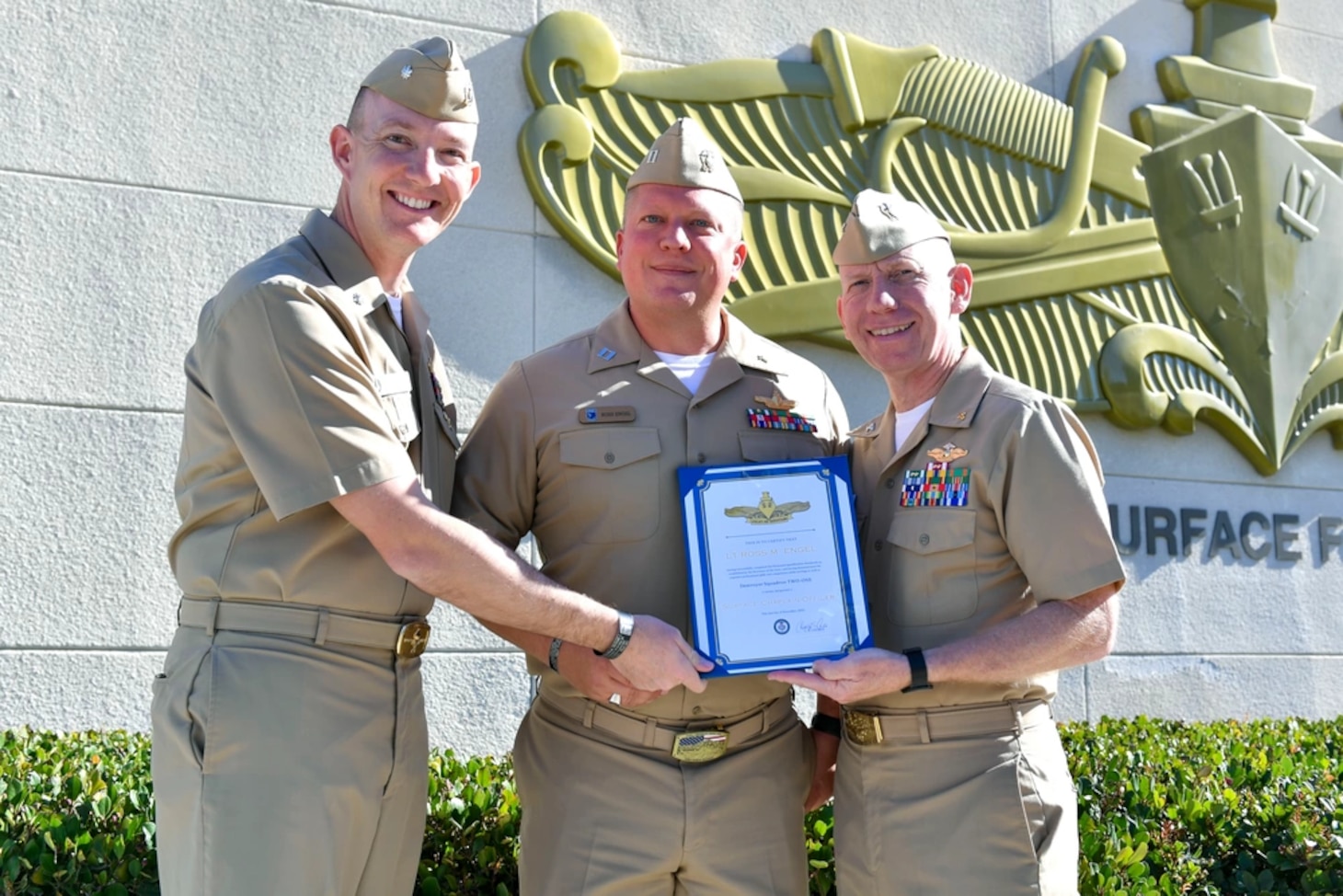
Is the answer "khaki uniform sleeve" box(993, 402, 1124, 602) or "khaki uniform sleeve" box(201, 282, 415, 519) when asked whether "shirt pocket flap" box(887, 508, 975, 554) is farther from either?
"khaki uniform sleeve" box(201, 282, 415, 519)

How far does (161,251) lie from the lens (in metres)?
4.32

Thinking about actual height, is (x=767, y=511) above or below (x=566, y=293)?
below

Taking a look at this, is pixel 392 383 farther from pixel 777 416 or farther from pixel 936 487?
pixel 936 487

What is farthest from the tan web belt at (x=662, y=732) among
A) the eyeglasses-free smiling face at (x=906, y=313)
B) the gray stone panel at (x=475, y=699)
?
the gray stone panel at (x=475, y=699)

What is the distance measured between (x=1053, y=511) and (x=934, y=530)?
244 mm

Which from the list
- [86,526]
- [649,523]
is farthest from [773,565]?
[86,526]

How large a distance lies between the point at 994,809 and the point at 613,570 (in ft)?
3.02

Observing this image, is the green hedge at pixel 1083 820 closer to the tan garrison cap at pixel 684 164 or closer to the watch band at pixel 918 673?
the watch band at pixel 918 673

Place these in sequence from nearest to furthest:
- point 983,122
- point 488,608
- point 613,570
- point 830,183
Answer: point 488,608 → point 613,570 → point 830,183 → point 983,122

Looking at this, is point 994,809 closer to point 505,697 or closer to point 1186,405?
point 505,697

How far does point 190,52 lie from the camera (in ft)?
14.4

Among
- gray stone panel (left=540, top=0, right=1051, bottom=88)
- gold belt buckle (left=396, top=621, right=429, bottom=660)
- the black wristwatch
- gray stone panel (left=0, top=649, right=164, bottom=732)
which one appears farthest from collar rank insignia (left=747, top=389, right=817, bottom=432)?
gray stone panel (left=540, top=0, right=1051, bottom=88)

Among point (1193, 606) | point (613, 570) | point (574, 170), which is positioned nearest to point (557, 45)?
point (574, 170)

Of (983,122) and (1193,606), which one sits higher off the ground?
(983,122)
